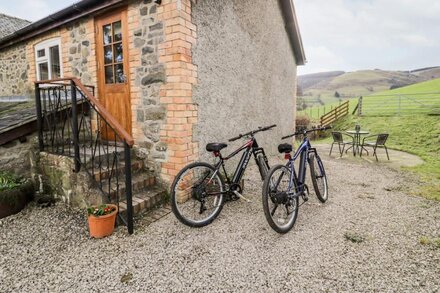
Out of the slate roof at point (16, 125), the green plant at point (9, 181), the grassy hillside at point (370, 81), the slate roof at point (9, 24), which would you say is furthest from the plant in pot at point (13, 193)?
the grassy hillside at point (370, 81)

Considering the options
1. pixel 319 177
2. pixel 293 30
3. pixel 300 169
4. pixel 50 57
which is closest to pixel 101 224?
pixel 300 169

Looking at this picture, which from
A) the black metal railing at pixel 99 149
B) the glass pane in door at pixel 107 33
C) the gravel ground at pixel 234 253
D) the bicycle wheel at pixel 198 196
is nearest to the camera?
the gravel ground at pixel 234 253

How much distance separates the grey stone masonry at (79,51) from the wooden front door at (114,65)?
0.36m

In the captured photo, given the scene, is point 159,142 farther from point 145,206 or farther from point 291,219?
point 291,219

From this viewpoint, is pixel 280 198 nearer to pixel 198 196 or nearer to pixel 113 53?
pixel 198 196

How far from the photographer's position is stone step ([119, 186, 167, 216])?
140 inches

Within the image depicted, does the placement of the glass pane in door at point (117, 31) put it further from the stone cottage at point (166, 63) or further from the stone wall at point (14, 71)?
the stone wall at point (14, 71)

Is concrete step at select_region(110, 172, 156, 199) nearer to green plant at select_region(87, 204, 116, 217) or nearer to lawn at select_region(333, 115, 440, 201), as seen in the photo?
green plant at select_region(87, 204, 116, 217)

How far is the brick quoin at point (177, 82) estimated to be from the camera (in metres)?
3.81

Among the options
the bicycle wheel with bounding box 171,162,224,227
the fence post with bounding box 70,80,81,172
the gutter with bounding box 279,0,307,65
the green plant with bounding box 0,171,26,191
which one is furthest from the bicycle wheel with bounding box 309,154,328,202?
the gutter with bounding box 279,0,307,65

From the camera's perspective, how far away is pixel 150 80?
4148mm

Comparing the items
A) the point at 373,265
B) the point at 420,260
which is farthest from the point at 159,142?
the point at 420,260

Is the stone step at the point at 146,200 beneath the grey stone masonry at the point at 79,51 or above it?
beneath

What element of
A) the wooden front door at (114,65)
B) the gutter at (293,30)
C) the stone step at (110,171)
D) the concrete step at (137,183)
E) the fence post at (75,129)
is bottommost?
the concrete step at (137,183)
